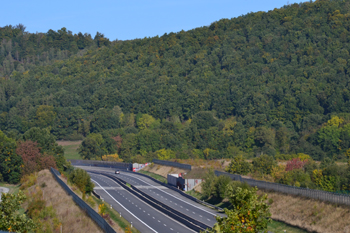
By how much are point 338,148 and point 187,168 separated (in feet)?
231

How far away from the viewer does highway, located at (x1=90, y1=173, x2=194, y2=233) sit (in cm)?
5227

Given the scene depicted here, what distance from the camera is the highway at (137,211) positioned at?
5227 cm

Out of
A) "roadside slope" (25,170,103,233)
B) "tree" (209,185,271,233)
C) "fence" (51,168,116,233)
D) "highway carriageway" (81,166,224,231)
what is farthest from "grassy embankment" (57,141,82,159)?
"tree" (209,185,271,233)

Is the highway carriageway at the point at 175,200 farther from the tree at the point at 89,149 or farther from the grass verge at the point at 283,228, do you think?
the tree at the point at 89,149

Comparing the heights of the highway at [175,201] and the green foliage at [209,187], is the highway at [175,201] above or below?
below

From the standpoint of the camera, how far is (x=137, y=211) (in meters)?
62.7

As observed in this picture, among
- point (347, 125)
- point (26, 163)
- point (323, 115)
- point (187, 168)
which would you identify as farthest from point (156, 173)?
point (323, 115)

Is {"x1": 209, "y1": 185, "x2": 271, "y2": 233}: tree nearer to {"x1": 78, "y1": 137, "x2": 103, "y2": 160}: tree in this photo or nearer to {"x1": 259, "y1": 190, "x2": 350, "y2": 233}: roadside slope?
{"x1": 259, "y1": 190, "x2": 350, "y2": 233}: roadside slope

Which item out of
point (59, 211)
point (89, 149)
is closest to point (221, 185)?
point (59, 211)

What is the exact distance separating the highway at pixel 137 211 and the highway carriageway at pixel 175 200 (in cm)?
346

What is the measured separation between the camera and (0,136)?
103938 mm

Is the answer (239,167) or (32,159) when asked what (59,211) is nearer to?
(32,159)

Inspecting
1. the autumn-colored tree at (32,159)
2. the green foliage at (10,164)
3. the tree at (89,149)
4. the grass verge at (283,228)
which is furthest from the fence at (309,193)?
the tree at (89,149)

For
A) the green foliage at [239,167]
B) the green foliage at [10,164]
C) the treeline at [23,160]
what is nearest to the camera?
the green foliage at [10,164]
